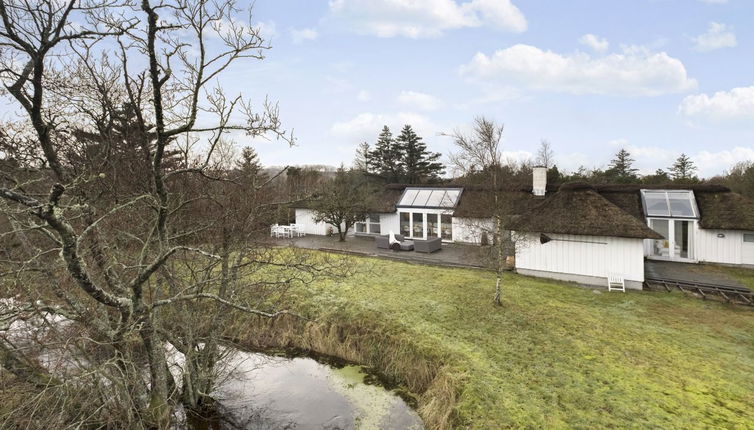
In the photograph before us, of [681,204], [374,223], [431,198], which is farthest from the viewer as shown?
[374,223]

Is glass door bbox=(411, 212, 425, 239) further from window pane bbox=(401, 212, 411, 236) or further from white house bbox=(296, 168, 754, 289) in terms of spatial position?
white house bbox=(296, 168, 754, 289)

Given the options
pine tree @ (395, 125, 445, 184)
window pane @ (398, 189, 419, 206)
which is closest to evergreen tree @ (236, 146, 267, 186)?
window pane @ (398, 189, 419, 206)

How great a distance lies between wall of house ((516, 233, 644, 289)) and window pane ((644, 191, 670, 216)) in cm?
549

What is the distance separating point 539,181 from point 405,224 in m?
8.09

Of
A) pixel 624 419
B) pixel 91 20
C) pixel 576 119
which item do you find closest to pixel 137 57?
pixel 91 20

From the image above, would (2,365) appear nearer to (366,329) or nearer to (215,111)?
(215,111)

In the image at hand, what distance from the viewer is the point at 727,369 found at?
7395 mm

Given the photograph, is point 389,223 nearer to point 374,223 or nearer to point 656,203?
point 374,223

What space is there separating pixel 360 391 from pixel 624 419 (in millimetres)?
4935

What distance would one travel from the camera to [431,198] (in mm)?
21969

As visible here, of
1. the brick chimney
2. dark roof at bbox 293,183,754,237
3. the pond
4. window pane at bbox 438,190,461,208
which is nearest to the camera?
the pond

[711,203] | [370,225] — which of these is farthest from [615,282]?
[370,225]

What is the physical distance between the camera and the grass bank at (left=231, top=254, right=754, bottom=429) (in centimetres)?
620

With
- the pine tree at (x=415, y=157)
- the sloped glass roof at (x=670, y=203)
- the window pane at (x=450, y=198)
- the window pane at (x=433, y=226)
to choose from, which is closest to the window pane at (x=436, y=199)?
the window pane at (x=450, y=198)
